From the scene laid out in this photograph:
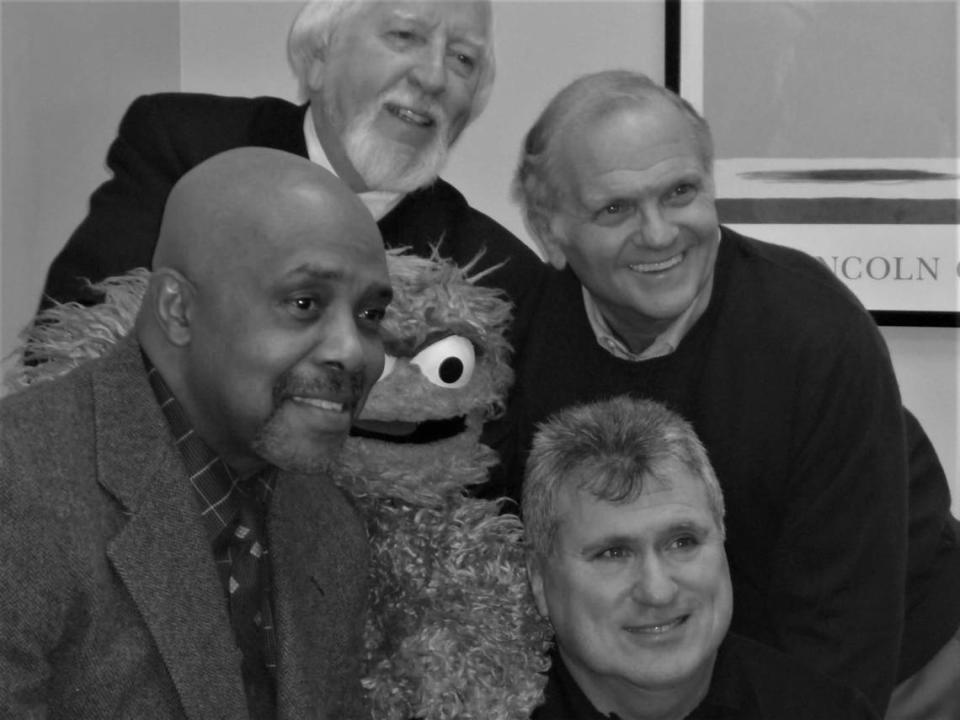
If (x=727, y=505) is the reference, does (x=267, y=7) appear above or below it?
above

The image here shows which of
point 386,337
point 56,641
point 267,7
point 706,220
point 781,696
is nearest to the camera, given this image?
point 56,641

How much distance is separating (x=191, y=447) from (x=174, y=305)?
0.14 m

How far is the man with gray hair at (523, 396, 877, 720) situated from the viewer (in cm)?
151

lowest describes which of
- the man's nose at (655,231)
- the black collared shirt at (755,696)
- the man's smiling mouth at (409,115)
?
the black collared shirt at (755,696)

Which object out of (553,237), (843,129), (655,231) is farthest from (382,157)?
(843,129)

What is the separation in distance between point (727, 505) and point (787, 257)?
0.35m

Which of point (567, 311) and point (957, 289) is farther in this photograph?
point (957, 289)

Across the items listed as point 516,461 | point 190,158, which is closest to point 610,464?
point 516,461

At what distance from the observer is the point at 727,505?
1.70m

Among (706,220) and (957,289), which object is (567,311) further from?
(957,289)

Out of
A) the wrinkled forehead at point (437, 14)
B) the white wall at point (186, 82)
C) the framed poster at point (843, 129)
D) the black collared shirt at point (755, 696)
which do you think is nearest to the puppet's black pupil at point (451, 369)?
the black collared shirt at point (755, 696)

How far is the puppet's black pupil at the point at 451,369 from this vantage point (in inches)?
57.7

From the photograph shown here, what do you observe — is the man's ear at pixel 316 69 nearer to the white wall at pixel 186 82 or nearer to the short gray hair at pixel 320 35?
the short gray hair at pixel 320 35

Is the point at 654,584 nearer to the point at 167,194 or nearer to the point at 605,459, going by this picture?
the point at 605,459
